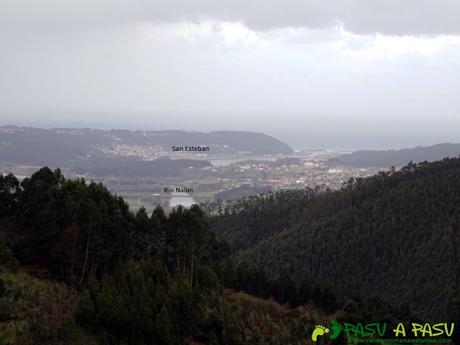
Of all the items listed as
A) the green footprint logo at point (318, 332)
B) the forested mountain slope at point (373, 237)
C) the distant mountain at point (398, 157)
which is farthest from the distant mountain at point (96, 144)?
the green footprint logo at point (318, 332)

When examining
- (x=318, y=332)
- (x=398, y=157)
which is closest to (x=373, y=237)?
(x=318, y=332)

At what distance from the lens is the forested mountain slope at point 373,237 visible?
32.1 meters

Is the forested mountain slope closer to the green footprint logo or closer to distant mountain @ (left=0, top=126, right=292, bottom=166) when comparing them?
the green footprint logo

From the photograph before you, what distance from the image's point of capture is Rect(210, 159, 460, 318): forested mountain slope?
32.1 metres

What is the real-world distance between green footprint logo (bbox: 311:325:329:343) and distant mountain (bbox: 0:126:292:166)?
63.2 m

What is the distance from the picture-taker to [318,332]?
1497 centimetres

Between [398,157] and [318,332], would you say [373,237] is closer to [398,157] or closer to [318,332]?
[318,332]

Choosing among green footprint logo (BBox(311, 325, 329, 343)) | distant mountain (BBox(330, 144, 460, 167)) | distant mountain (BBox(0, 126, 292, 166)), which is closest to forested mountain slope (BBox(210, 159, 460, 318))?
green footprint logo (BBox(311, 325, 329, 343))

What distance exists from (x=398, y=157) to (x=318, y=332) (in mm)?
92556

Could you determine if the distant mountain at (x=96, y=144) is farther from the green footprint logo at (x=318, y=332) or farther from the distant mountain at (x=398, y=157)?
the green footprint logo at (x=318, y=332)

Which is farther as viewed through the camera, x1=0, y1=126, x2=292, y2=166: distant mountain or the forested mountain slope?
x1=0, y1=126, x2=292, y2=166: distant mountain

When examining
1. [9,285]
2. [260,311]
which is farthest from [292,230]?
[9,285]

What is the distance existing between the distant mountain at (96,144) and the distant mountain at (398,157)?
1689 centimetres

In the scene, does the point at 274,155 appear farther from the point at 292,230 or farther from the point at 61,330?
the point at 61,330
